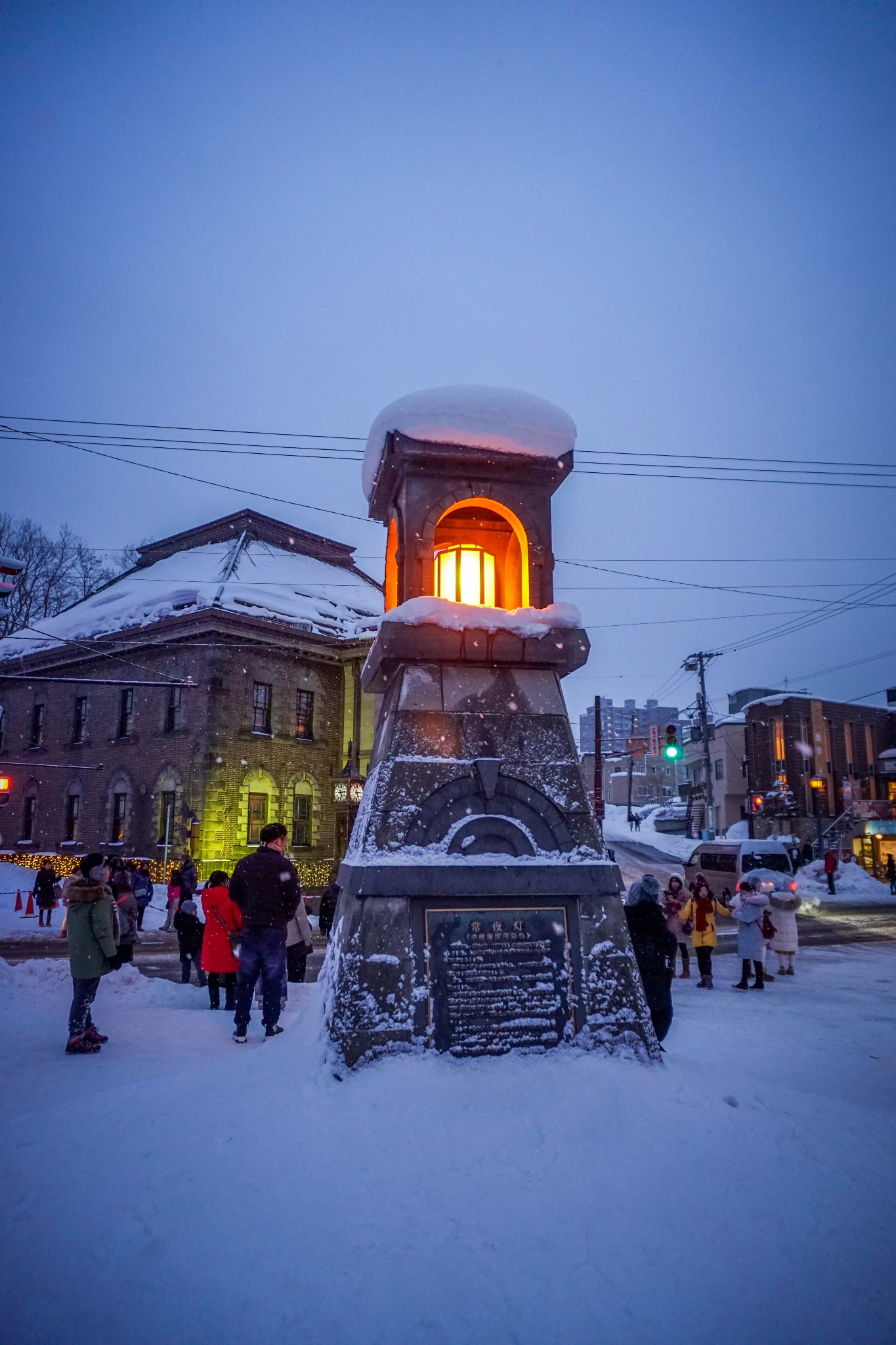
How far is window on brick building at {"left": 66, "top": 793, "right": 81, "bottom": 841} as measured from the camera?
2677 centimetres

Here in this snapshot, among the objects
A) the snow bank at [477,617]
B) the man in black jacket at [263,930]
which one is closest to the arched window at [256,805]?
the man in black jacket at [263,930]

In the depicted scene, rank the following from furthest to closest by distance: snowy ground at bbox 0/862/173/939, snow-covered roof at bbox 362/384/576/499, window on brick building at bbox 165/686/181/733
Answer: window on brick building at bbox 165/686/181/733 < snowy ground at bbox 0/862/173/939 < snow-covered roof at bbox 362/384/576/499

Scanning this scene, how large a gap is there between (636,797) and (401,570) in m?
82.6

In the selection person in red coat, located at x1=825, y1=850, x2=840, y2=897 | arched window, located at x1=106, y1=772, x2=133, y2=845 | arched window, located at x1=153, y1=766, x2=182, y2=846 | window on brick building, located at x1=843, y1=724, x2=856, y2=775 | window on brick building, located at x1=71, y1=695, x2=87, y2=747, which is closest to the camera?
arched window, located at x1=153, y1=766, x2=182, y2=846

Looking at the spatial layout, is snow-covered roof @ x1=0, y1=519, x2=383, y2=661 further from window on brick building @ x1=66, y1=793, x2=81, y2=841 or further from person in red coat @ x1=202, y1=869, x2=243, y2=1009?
person in red coat @ x1=202, y1=869, x2=243, y2=1009

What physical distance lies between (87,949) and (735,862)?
2046 centimetres

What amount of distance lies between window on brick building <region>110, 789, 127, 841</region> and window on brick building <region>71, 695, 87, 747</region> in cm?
330

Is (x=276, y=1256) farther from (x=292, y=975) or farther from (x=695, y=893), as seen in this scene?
(x=695, y=893)

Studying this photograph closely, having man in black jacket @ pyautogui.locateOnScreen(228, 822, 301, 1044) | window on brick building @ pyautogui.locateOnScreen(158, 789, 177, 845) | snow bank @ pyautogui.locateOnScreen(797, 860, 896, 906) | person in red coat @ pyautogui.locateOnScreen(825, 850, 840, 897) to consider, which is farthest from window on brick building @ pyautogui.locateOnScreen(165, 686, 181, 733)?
person in red coat @ pyautogui.locateOnScreen(825, 850, 840, 897)

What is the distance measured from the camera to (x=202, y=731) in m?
23.2

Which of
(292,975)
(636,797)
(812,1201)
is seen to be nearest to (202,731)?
(292,975)

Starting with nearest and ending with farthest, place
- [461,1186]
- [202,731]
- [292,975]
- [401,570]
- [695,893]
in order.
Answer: [461,1186], [401,570], [292,975], [695,893], [202,731]

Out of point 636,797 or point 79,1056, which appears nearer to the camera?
point 79,1056

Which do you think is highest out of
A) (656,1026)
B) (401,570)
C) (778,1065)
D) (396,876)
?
(401,570)
